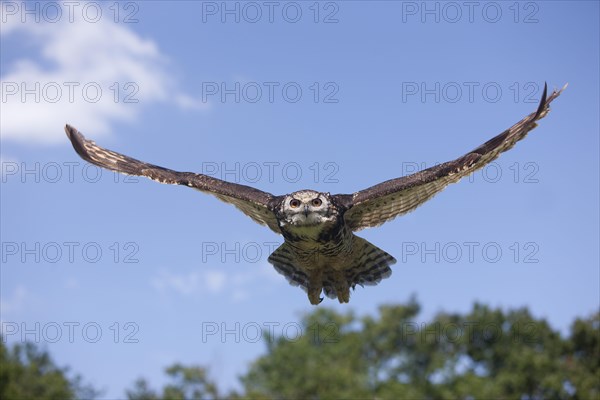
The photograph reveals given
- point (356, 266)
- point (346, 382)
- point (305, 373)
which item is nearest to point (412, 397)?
point (346, 382)

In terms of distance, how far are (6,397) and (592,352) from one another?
1333 inches

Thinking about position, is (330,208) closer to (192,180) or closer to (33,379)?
(192,180)

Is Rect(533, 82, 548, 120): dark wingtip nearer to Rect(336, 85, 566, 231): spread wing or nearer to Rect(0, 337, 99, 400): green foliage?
Rect(336, 85, 566, 231): spread wing

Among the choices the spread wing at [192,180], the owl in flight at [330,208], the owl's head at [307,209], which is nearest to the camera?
the owl's head at [307,209]

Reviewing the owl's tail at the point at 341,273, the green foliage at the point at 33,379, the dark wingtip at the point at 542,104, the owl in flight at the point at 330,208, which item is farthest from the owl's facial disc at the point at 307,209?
the green foliage at the point at 33,379

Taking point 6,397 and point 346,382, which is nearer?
point 6,397

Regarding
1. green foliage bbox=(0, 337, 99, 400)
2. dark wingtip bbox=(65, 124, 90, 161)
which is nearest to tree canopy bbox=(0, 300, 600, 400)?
green foliage bbox=(0, 337, 99, 400)

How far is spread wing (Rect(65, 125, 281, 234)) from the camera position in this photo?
44.1 ft

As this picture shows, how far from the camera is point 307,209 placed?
41.1 feet

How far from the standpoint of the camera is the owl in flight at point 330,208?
1266 centimetres

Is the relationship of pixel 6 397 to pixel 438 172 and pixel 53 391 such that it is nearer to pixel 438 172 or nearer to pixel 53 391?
pixel 53 391

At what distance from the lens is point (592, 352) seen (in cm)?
5416

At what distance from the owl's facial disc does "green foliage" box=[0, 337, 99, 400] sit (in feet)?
121

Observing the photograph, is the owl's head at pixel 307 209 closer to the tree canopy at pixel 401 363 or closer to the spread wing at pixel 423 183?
the spread wing at pixel 423 183
